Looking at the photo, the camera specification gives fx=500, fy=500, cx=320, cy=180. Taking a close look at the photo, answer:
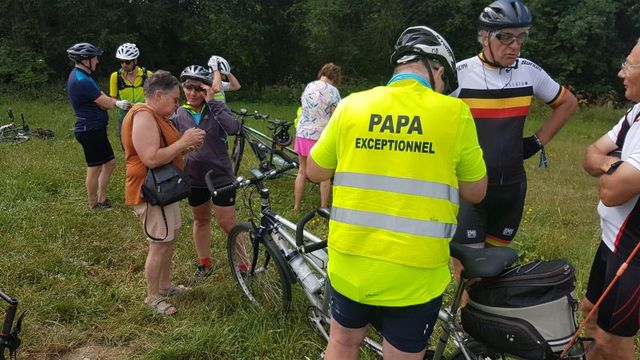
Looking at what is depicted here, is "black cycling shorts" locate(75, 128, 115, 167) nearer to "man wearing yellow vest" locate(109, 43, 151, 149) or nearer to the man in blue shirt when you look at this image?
the man in blue shirt

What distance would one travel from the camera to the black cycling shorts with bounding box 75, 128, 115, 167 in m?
5.86

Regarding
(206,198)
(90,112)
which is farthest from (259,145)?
(206,198)

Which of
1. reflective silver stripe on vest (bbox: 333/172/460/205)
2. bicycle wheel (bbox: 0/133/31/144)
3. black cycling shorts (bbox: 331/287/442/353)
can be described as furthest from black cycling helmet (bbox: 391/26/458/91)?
bicycle wheel (bbox: 0/133/31/144)

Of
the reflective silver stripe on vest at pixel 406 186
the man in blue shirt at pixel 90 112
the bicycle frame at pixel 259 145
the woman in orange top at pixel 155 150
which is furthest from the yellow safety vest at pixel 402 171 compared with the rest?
the bicycle frame at pixel 259 145

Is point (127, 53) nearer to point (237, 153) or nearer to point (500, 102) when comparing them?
point (237, 153)

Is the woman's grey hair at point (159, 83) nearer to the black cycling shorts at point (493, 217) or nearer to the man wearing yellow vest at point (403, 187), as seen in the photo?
the man wearing yellow vest at point (403, 187)

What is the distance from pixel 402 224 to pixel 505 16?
64.7 inches

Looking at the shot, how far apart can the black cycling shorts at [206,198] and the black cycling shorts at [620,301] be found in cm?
266

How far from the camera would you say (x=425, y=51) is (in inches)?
76.7

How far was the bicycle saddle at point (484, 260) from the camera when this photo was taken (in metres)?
1.97

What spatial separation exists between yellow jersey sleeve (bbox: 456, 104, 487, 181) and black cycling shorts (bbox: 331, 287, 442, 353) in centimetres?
50

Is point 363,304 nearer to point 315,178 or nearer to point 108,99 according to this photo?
point 315,178

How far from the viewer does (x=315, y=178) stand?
2158mm

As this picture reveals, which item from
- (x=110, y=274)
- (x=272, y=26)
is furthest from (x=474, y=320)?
(x=272, y=26)
